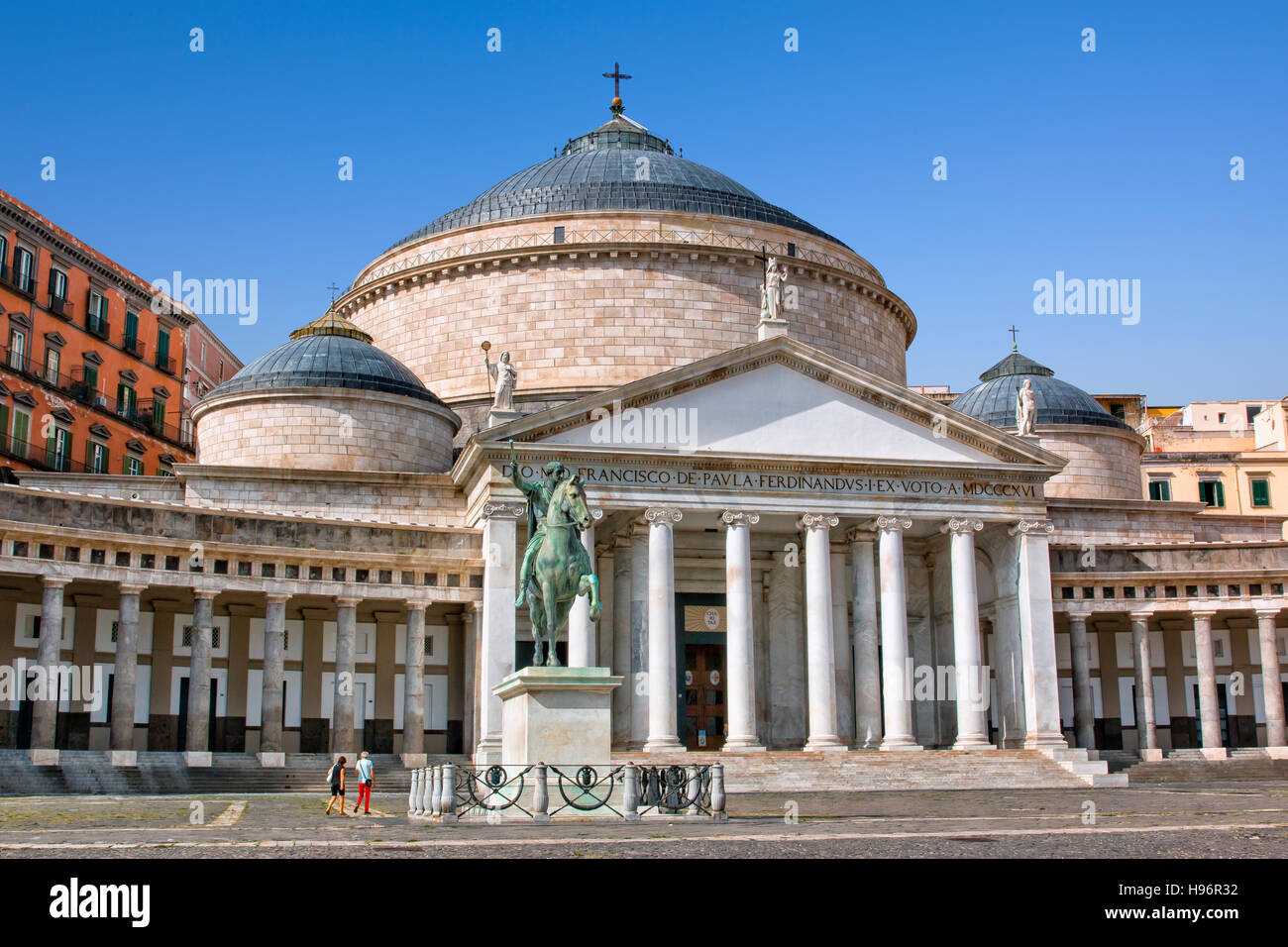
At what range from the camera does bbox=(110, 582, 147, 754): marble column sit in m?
36.6

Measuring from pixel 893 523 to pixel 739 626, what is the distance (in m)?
5.58

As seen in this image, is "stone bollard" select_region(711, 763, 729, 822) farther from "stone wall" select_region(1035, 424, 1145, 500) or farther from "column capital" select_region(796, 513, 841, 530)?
"stone wall" select_region(1035, 424, 1145, 500)

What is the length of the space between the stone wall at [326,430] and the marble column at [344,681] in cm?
643

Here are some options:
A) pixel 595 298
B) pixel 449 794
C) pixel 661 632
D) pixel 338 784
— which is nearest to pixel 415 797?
pixel 449 794

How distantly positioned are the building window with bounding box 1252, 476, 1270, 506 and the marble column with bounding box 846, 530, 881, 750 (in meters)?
34.7

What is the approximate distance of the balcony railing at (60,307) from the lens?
56.7 m

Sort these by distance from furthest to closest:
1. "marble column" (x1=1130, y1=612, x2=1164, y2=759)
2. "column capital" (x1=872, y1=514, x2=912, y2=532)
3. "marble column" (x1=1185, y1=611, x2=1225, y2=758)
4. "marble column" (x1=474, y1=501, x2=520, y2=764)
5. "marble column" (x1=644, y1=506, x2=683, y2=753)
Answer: "marble column" (x1=1130, y1=612, x2=1164, y2=759), "marble column" (x1=1185, y1=611, x2=1225, y2=758), "column capital" (x1=872, y1=514, x2=912, y2=532), "marble column" (x1=644, y1=506, x2=683, y2=753), "marble column" (x1=474, y1=501, x2=520, y2=764)

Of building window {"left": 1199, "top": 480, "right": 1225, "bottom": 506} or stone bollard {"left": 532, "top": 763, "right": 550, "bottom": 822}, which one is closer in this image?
stone bollard {"left": 532, "top": 763, "right": 550, "bottom": 822}

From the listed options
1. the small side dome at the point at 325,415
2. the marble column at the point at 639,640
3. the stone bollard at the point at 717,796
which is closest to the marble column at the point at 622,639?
the marble column at the point at 639,640

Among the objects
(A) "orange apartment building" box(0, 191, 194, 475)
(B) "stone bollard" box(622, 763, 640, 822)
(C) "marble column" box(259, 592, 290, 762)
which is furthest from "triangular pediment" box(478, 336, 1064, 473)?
(A) "orange apartment building" box(0, 191, 194, 475)

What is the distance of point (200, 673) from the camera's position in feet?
127

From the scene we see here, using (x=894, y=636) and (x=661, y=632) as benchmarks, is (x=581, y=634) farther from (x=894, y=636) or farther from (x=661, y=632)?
(x=894, y=636)
